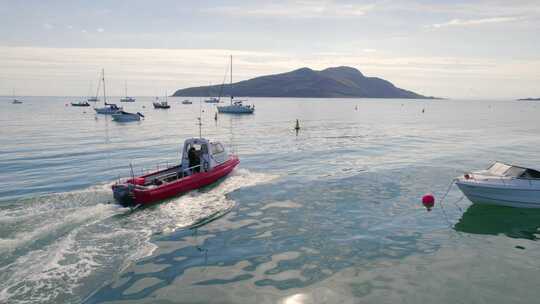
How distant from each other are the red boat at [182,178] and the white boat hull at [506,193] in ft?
54.0

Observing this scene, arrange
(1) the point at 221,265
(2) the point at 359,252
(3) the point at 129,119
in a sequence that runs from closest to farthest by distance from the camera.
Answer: (1) the point at 221,265, (2) the point at 359,252, (3) the point at 129,119

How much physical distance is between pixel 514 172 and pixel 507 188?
1.47 metres

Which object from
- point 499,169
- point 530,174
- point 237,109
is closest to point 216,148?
point 499,169

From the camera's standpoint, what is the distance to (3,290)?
41.0 ft

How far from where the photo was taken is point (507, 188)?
72.5 ft

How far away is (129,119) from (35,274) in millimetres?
87613

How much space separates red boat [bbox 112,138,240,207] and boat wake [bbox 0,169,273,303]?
594 mm

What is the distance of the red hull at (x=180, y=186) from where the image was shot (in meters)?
22.1

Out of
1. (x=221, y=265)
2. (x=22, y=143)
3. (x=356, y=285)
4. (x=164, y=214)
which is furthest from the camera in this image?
(x=22, y=143)

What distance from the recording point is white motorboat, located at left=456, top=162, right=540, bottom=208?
2212 centimetres

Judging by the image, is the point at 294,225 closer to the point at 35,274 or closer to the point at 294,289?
the point at 294,289

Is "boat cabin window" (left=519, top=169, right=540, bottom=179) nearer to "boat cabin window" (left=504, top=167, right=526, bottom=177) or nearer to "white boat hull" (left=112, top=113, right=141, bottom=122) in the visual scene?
"boat cabin window" (left=504, top=167, right=526, bottom=177)

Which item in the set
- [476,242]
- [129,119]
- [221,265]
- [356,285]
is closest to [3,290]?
[221,265]

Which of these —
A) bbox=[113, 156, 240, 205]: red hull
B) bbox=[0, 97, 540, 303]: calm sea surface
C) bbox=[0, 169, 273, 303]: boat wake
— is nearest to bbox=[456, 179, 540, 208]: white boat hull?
bbox=[0, 97, 540, 303]: calm sea surface
